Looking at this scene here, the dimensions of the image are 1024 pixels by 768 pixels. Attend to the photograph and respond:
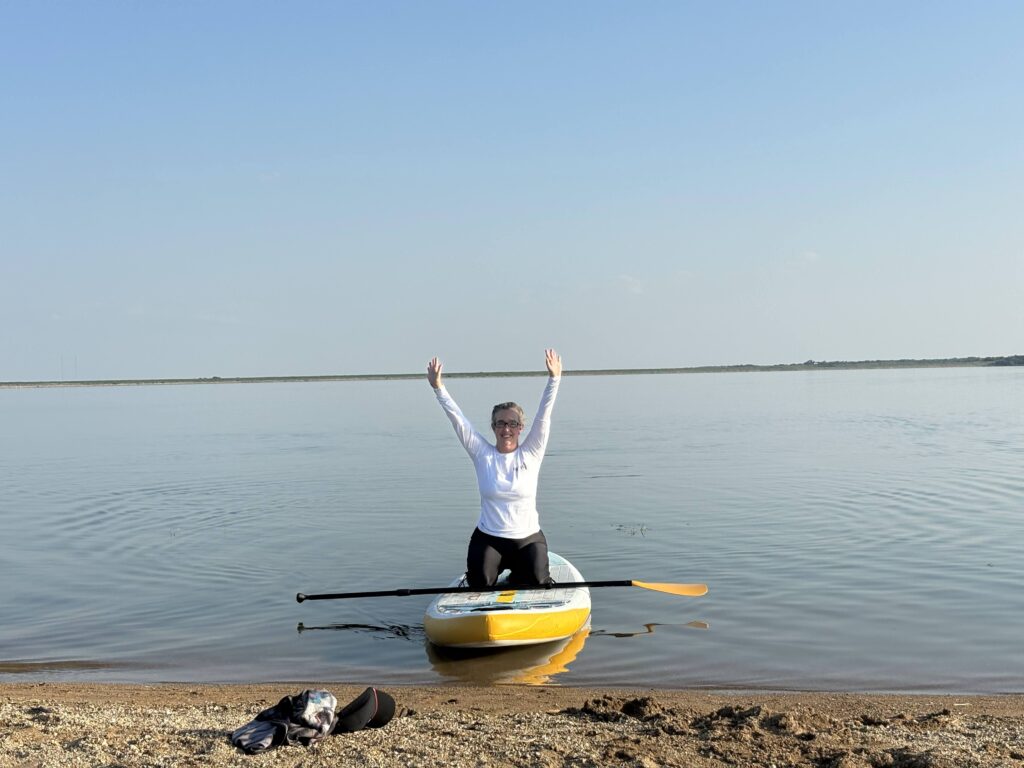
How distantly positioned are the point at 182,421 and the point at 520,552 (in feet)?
146

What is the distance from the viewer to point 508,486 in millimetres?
9406

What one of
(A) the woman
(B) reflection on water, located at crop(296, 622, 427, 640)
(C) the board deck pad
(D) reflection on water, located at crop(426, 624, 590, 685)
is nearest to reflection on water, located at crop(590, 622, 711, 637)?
(D) reflection on water, located at crop(426, 624, 590, 685)

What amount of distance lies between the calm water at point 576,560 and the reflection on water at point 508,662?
1.5 inches

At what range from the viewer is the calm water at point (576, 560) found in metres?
9.17

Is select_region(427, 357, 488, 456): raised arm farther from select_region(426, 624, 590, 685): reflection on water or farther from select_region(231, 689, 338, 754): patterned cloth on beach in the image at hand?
select_region(231, 689, 338, 754): patterned cloth on beach

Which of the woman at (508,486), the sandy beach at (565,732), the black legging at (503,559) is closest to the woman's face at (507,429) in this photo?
the woman at (508,486)

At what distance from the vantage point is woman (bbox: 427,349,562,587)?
9.35 m

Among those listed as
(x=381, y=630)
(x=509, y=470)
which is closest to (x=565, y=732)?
(x=509, y=470)

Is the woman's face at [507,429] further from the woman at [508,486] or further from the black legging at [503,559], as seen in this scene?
the black legging at [503,559]

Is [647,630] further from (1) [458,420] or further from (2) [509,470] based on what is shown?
(1) [458,420]

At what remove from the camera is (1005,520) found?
1559 cm

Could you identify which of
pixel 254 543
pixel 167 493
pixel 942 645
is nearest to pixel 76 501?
pixel 167 493

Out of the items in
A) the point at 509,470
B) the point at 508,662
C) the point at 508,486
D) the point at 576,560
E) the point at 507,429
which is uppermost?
the point at 507,429

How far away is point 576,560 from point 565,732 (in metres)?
7.50
